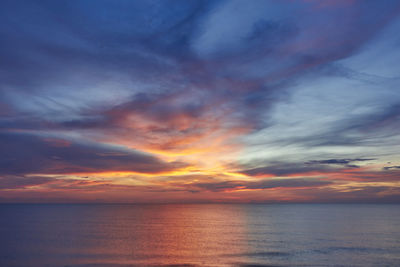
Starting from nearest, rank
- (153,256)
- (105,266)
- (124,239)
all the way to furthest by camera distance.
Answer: (105,266) < (153,256) < (124,239)

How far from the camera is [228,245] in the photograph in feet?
315

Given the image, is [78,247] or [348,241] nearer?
[78,247]

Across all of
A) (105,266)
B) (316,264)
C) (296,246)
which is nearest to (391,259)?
(316,264)

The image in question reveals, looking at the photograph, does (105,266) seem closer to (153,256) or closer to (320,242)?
(153,256)

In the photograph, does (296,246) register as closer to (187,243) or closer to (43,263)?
(187,243)

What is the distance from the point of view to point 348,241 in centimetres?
10094

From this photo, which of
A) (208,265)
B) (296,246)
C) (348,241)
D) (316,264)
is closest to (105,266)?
(208,265)

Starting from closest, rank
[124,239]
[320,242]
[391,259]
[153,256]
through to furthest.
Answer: [391,259] < [153,256] < [320,242] < [124,239]

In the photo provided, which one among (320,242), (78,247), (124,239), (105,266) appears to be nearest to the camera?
(105,266)

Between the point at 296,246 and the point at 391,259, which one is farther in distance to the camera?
the point at 296,246

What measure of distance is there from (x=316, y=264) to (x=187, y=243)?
43.7 meters

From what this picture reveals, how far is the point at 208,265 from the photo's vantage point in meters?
70.6

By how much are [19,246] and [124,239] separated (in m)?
31.1

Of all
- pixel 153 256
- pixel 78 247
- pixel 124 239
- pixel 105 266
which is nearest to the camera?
pixel 105 266
